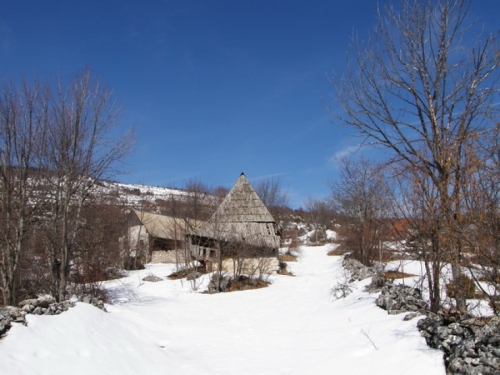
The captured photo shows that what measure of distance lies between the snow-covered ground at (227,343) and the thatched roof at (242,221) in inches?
285

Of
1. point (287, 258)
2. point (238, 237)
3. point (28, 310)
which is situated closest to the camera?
point (28, 310)

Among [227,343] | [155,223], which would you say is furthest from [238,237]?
[155,223]

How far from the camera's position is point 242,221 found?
72.6ft

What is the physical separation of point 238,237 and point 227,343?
10837 millimetres

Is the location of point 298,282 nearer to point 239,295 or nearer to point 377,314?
point 239,295

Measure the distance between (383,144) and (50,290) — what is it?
1026 centimetres

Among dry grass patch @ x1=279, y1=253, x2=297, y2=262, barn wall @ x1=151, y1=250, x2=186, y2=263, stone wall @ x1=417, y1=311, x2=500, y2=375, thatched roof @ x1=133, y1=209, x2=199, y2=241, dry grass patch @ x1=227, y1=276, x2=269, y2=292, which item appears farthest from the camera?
thatched roof @ x1=133, y1=209, x2=199, y2=241

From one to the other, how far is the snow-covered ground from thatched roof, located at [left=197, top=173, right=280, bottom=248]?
725 cm

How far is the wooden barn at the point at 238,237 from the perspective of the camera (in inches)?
720

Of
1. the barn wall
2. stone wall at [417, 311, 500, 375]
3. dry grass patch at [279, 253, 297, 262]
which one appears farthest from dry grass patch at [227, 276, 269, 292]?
the barn wall

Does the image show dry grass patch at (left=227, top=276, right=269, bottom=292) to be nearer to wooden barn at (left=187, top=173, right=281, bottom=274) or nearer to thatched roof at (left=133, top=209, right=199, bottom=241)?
wooden barn at (left=187, top=173, right=281, bottom=274)

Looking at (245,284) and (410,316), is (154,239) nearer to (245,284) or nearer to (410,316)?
(245,284)

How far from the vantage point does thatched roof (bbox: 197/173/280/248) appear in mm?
18641

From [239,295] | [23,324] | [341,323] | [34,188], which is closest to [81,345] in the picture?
[23,324]
